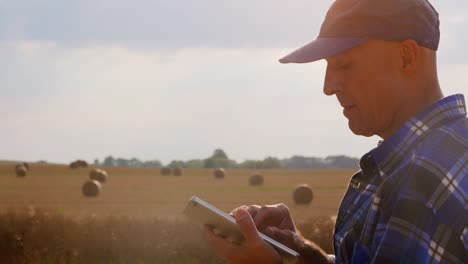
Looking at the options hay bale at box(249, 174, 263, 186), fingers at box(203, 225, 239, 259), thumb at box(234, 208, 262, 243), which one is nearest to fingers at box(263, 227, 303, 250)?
fingers at box(203, 225, 239, 259)

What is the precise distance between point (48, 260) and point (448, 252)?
36.1 ft

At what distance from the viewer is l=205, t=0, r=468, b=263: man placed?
1924 millimetres

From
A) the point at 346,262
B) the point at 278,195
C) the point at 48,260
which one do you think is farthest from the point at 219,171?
the point at 346,262

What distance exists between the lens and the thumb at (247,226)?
2.36m

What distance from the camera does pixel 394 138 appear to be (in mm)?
2158

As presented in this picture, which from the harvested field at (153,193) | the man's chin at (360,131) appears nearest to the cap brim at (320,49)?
the man's chin at (360,131)

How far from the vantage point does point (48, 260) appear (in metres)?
12.2

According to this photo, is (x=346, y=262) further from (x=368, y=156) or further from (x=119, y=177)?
(x=119, y=177)

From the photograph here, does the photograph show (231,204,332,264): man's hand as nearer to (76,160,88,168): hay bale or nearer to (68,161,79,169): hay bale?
(68,161,79,169): hay bale

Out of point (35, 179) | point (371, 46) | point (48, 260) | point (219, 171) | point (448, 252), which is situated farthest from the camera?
point (219, 171)

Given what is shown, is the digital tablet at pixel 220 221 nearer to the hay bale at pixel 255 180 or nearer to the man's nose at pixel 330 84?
the man's nose at pixel 330 84

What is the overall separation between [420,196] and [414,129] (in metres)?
0.25

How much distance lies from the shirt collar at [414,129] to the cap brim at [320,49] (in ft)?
0.93

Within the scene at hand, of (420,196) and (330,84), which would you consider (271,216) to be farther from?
(420,196)
